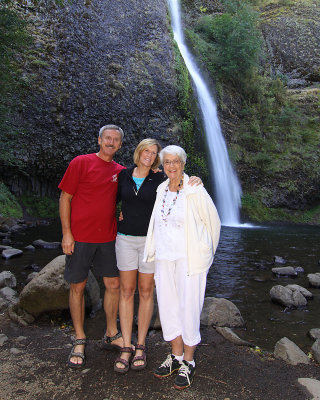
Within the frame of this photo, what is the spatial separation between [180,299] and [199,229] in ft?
2.23

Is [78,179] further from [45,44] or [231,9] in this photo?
[231,9]

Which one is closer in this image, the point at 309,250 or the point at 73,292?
the point at 73,292

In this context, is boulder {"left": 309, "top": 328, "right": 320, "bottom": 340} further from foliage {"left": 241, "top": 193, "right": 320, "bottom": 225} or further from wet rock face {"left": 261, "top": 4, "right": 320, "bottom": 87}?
wet rock face {"left": 261, "top": 4, "right": 320, "bottom": 87}

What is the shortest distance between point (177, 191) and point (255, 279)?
475 cm

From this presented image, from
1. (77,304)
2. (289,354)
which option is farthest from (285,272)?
(77,304)

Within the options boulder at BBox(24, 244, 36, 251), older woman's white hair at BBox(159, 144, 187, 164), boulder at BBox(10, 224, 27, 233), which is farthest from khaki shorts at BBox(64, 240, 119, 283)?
boulder at BBox(10, 224, 27, 233)

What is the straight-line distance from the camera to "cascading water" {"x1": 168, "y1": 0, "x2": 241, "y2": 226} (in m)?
17.2

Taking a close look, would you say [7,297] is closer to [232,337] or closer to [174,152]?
[232,337]

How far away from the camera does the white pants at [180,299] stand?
2893 millimetres

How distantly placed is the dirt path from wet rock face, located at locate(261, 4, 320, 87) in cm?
2695

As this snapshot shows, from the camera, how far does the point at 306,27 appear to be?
27438 millimetres

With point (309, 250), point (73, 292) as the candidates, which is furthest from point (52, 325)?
point (309, 250)

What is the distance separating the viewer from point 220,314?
4.53 metres

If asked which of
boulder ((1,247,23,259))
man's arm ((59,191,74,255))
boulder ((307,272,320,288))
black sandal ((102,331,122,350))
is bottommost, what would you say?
boulder ((1,247,23,259))
